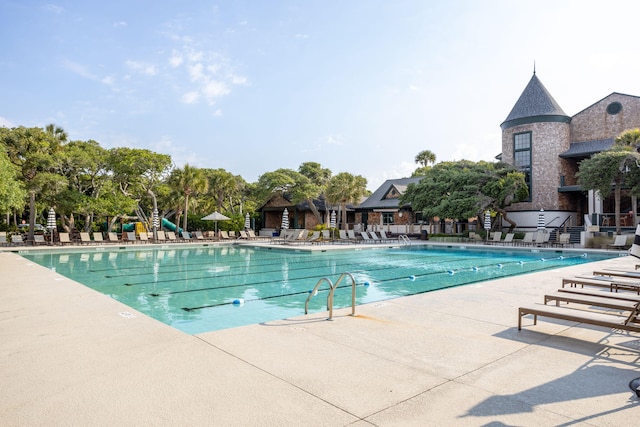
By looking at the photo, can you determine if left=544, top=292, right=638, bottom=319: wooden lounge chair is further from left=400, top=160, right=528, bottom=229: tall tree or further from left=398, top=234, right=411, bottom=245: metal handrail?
left=398, top=234, right=411, bottom=245: metal handrail

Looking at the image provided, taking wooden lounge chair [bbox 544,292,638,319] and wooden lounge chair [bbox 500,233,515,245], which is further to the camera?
wooden lounge chair [bbox 500,233,515,245]

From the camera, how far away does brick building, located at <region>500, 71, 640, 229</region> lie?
27078 millimetres

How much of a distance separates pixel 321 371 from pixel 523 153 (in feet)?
97.5

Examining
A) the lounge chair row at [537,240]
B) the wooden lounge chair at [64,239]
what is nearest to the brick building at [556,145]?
the lounge chair row at [537,240]

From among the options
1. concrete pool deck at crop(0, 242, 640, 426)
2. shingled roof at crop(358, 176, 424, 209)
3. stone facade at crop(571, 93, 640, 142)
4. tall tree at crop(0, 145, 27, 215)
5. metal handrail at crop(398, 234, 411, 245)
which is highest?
stone facade at crop(571, 93, 640, 142)

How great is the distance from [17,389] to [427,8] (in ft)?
43.8

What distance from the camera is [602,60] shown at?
409 inches

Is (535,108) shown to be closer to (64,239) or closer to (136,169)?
(136,169)

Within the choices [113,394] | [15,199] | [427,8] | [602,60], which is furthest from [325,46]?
[113,394]

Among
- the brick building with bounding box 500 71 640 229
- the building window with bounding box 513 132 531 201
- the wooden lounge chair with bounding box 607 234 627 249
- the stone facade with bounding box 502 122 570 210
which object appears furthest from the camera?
the building window with bounding box 513 132 531 201

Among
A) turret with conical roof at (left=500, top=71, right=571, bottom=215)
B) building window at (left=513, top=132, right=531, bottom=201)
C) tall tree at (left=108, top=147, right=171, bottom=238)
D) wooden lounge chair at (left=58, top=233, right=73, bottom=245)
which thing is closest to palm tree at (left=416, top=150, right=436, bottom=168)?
turret with conical roof at (left=500, top=71, right=571, bottom=215)

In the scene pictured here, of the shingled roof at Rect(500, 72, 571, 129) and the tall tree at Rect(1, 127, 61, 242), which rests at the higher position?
the shingled roof at Rect(500, 72, 571, 129)

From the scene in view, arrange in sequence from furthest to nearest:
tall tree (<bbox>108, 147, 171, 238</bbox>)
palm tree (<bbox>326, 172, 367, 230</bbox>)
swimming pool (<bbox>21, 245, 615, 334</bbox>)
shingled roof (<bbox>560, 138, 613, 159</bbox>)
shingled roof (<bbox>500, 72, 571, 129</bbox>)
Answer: palm tree (<bbox>326, 172, 367, 230</bbox>), shingled roof (<bbox>500, 72, 571, 129</bbox>), shingled roof (<bbox>560, 138, 613, 159</bbox>), tall tree (<bbox>108, 147, 171, 238</bbox>), swimming pool (<bbox>21, 245, 615, 334</bbox>)

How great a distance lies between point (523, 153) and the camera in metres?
29.0
